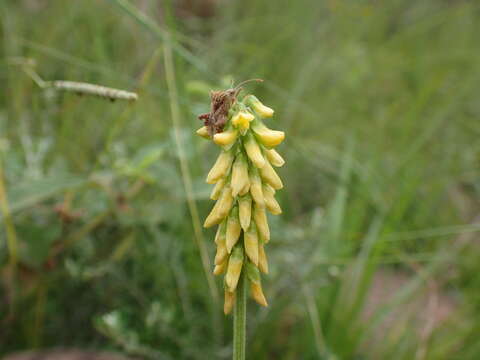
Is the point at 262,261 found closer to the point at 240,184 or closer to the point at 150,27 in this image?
the point at 240,184

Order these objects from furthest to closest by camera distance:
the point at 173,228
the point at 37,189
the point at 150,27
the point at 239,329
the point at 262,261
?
the point at 173,228, the point at 37,189, the point at 150,27, the point at 262,261, the point at 239,329

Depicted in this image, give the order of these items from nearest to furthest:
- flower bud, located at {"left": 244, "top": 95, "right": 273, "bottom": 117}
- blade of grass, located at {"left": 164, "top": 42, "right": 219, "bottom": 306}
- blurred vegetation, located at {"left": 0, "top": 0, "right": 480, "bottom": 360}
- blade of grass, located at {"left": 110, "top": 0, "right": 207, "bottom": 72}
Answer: flower bud, located at {"left": 244, "top": 95, "right": 273, "bottom": 117}, blade of grass, located at {"left": 110, "top": 0, "right": 207, "bottom": 72}, blade of grass, located at {"left": 164, "top": 42, "right": 219, "bottom": 306}, blurred vegetation, located at {"left": 0, "top": 0, "right": 480, "bottom": 360}

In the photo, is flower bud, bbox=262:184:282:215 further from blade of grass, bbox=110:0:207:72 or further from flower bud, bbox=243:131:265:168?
blade of grass, bbox=110:0:207:72

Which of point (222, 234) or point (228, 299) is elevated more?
point (222, 234)

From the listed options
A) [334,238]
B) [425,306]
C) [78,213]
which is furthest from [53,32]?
[425,306]

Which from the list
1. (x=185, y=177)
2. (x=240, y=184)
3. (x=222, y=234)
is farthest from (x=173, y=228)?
(x=240, y=184)

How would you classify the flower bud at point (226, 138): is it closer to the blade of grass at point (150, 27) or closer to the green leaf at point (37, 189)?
the blade of grass at point (150, 27)

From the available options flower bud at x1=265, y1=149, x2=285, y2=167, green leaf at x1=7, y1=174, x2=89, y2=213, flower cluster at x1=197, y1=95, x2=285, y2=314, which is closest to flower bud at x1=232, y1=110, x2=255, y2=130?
flower cluster at x1=197, y1=95, x2=285, y2=314
